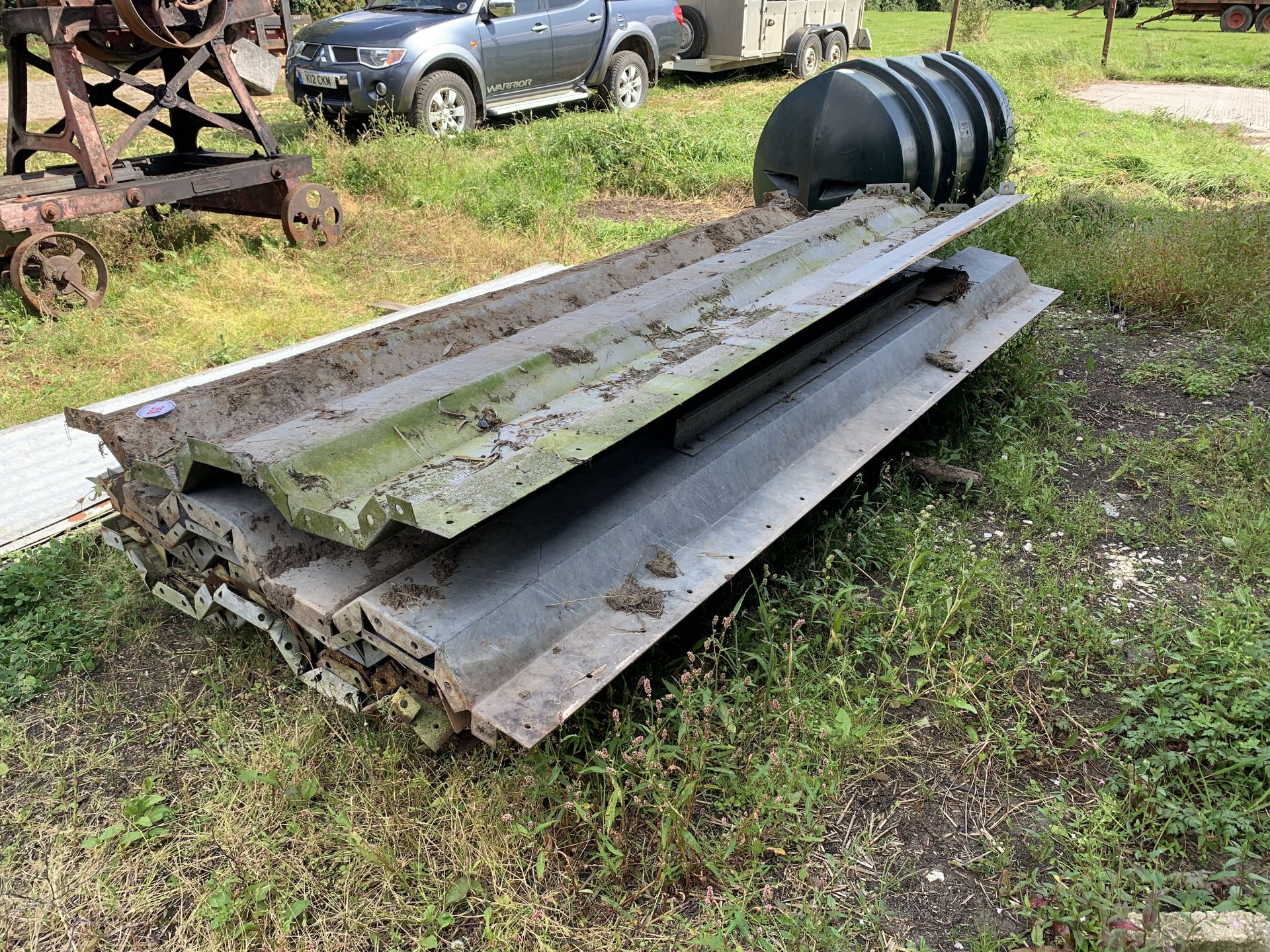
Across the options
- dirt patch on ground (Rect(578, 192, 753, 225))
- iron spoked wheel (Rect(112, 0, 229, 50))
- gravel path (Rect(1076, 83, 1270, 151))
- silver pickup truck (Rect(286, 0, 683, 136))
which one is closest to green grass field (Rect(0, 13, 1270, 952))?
iron spoked wheel (Rect(112, 0, 229, 50))

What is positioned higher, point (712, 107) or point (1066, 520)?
point (712, 107)

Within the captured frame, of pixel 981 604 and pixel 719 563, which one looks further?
pixel 981 604

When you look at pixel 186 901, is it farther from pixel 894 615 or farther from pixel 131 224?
pixel 131 224

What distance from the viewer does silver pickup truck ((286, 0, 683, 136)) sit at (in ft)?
28.0

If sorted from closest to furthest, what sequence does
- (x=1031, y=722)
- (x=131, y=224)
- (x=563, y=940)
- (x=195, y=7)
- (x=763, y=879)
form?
(x=563, y=940)
(x=763, y=879)
(x=1031, y=722)
(x=195, y=7)
(x=131, y=224)

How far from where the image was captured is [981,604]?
310 cm

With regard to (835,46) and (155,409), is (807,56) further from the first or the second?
(155,409)

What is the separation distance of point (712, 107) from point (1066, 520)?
32.1ft

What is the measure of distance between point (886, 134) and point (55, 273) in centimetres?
495

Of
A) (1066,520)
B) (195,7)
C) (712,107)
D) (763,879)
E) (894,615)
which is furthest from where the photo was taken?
(712,107)

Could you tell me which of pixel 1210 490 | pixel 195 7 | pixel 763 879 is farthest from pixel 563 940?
pixel 195 7

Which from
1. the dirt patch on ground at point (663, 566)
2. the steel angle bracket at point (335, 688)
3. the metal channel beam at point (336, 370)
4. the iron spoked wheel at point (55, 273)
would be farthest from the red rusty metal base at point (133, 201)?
the dirt patch on ground at point (663, 566)

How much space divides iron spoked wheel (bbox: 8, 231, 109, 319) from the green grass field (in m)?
0.67

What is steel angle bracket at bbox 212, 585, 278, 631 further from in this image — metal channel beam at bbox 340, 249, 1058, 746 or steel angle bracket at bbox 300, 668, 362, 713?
metal channel beam at bbox 340, 249, 1058, 746
